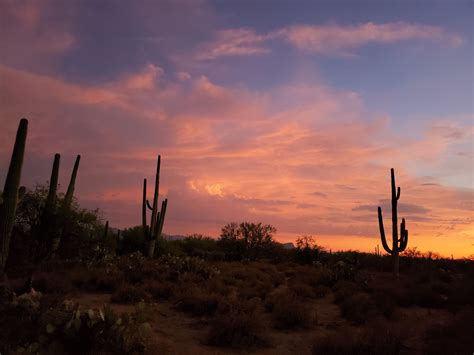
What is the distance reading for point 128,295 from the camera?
13070mm

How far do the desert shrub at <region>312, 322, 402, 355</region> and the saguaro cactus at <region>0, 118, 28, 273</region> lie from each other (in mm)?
8653

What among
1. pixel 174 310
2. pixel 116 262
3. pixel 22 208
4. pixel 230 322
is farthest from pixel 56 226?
pixel 230 322

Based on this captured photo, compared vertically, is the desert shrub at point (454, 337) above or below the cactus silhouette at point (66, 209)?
below

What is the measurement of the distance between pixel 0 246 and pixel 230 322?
24.8 feet

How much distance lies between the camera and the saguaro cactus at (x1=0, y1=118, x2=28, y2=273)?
12.6m

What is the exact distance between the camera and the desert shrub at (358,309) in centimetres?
1128

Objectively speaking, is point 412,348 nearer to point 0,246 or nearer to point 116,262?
point 0,246

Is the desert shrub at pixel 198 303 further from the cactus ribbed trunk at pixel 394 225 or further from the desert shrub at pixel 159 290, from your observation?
the cactus ribbed trunk at pixel 394 225

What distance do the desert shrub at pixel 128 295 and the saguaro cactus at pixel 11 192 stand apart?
3.28 m

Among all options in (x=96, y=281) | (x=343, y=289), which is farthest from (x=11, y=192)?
(x=343, y=289)

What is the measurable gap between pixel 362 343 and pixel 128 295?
7.62 m

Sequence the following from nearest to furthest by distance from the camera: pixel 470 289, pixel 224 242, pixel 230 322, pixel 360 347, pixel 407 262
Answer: pixel 360 347 → pixel 230 322 → pixel 470 289 → pixel 407 262 → pixel 224 242

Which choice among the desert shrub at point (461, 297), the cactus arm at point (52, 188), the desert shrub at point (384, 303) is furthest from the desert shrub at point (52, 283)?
the desert shrub at point (461, 297)

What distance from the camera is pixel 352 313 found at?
11.8 m
